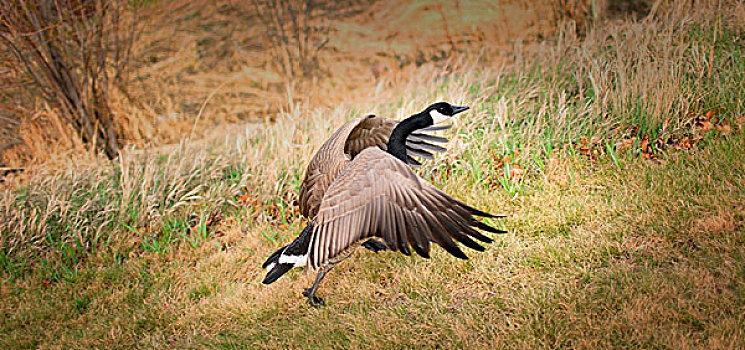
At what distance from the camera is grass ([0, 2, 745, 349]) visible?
9.87ft

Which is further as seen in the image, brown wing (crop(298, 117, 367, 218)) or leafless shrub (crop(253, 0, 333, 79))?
leafless shrub (crop(253, 0, 333, 79))

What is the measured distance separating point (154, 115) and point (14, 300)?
450 cm

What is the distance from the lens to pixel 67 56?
651 centimetres

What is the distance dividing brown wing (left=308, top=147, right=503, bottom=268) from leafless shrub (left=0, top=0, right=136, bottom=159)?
451cm

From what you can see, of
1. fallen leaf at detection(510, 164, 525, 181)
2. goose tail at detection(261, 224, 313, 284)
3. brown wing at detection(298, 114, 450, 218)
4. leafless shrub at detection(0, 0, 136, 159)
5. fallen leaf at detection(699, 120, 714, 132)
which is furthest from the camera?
leafless shrub at detection(0, 0, 136, 159)

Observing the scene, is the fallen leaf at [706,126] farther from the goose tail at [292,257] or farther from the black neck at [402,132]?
the goose tail at [292,257]

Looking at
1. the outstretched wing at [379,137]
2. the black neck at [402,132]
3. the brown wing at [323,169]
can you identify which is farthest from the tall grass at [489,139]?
the black neck at [402,132]

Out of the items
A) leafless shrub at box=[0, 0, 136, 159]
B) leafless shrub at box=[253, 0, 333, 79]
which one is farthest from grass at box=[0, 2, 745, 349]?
leafless shrub at box=[253, 0, 333, 79]

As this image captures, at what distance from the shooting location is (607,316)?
2836mm

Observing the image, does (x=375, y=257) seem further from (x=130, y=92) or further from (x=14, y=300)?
(x=130, y=92)

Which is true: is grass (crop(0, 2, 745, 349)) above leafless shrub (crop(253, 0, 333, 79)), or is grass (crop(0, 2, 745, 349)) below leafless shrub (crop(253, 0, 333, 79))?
below

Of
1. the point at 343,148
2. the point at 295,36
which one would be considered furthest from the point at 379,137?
the point at 295,36

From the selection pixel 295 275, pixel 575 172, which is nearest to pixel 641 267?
pixel 575 172

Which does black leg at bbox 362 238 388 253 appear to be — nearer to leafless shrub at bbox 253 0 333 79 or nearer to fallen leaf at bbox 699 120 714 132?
fallen leaf at bbox 699 120 714 132
